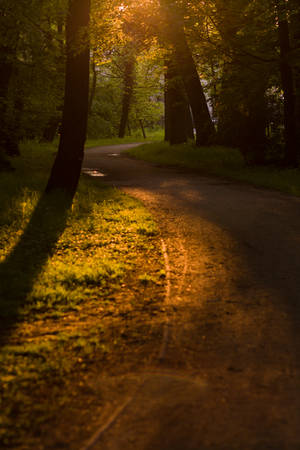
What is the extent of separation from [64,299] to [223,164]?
45.5ft

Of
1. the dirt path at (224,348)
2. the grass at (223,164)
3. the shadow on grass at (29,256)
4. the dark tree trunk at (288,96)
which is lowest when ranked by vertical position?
the dirt path at (224,348)

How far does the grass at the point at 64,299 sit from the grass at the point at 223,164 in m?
5.74

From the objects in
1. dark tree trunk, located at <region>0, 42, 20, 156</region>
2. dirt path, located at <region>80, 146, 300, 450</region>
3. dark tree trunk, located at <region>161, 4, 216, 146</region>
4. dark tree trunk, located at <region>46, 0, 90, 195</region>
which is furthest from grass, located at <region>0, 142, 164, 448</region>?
dark tree trunk, located at <region>161, 4, 216, 146</region>

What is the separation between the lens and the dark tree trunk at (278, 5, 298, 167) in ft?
51.0

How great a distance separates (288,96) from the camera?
1598 cm

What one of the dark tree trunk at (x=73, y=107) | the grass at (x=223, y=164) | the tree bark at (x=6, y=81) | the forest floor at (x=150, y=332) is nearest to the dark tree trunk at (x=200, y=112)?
the grass at (x=223, y=164)

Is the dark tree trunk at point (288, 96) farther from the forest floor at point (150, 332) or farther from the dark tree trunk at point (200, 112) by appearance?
the forest floor at point (150, 332)

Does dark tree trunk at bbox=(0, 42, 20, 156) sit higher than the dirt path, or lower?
higher

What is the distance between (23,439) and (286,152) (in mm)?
A: 15191

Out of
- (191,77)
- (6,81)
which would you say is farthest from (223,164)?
(6,81)

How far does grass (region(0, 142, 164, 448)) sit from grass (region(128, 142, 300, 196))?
18.8 ft

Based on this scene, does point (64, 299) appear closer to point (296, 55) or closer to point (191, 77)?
point (296, 55)

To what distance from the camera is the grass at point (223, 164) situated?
46.0 feet

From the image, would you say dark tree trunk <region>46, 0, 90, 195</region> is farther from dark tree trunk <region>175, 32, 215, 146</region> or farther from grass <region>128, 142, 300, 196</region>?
dark tree trunk <region>175, 32, 215, 146</region>
